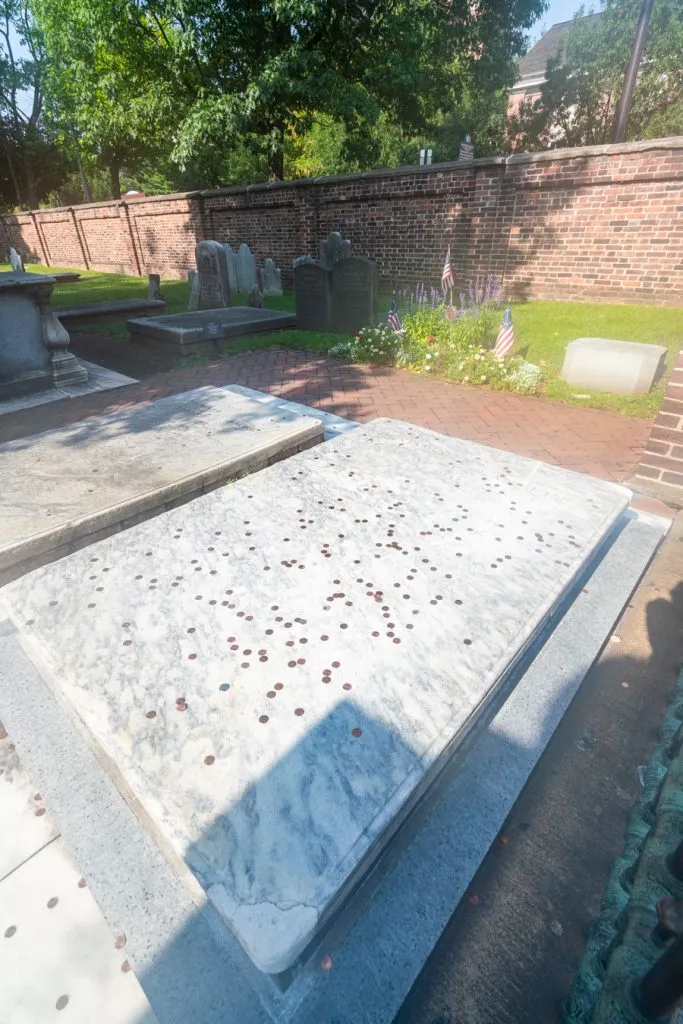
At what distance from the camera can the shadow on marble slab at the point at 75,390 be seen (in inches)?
246

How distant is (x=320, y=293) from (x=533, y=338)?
3864mm

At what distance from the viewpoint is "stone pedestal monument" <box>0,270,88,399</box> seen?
247 inches

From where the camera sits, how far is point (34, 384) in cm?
664

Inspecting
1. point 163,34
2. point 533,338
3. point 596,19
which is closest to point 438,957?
point 533,338

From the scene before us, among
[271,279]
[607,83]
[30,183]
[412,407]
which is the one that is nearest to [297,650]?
[412,407]

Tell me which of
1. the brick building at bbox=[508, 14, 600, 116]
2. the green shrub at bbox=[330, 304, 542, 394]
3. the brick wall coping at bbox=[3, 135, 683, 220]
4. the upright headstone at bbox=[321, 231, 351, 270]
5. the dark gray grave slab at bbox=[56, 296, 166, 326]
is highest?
the brick building at bbox=[508, 14, 600, 116]

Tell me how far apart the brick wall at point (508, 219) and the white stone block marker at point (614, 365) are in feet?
13.3

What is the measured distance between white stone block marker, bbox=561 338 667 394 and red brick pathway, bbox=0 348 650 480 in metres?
0.60

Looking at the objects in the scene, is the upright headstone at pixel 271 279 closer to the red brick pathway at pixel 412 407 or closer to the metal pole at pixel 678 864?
the red brick pathway at pixel 412 407

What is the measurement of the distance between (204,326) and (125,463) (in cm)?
566

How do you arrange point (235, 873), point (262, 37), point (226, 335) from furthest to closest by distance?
point (262, 37), point (226, 335), point (235, 873)

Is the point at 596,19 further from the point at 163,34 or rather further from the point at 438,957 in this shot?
the point at 438,957

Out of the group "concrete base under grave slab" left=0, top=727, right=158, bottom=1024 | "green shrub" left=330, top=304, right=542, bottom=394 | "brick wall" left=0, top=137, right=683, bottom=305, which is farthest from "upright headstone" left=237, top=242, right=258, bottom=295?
"concrete base under grave slab" left=0, top=727, right=158, bottom=1024

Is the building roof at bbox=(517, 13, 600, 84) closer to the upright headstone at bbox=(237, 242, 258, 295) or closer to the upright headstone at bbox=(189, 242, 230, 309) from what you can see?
the upright headstone at bbox=(237, 242, 258, 295)
